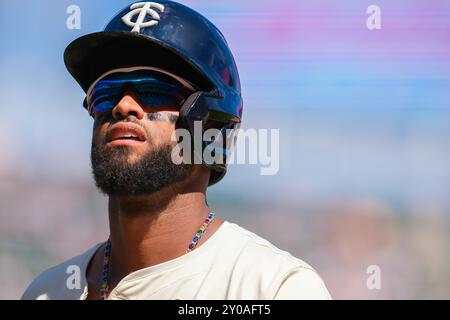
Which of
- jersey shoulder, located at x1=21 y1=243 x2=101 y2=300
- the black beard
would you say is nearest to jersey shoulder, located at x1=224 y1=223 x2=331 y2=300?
the black beard

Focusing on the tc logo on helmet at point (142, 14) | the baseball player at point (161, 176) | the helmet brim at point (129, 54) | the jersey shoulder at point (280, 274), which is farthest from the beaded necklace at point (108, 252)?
the tc logo on helmet at point (142, 14)

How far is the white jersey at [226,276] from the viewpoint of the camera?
121 inches

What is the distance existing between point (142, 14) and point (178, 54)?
0.32 m

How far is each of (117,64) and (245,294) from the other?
127 cm

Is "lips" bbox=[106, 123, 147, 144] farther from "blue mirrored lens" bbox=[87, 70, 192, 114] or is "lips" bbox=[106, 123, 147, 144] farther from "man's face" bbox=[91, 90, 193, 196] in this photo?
"blue mirrored lens" bbox=[87, 70, 192, 114]

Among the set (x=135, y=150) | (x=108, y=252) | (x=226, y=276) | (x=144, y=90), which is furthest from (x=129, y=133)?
(x=226, y=276)

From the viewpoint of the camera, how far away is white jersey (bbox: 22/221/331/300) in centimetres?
307

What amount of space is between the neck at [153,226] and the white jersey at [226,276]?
0.11 meters

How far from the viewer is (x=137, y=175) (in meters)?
3.29

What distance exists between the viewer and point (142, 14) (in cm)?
363

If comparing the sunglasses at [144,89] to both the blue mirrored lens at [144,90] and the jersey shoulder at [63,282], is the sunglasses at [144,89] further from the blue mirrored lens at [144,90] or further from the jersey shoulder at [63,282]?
the jersey shoulder at [63,282]

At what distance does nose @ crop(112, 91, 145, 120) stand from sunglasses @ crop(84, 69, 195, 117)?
3 centimetres
